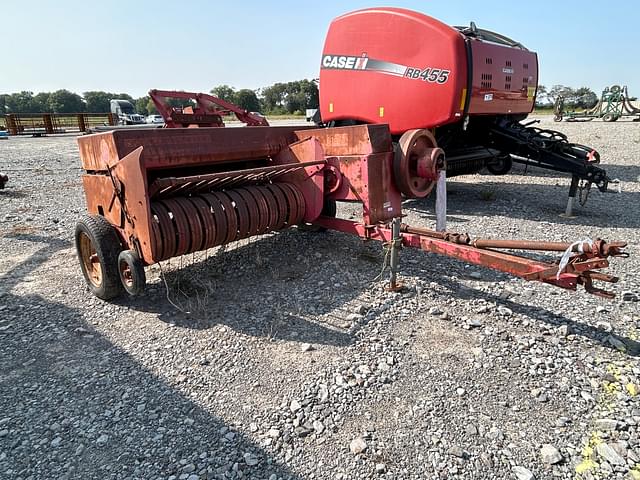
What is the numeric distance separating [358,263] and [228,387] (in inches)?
79.5

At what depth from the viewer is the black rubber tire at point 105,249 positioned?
3359mm

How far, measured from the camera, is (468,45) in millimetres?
5250

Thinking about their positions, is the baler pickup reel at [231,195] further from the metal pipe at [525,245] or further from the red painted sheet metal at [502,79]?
the red painted sheet metal at [502,79]

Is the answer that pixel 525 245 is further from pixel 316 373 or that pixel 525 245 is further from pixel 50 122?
pixel 50 122

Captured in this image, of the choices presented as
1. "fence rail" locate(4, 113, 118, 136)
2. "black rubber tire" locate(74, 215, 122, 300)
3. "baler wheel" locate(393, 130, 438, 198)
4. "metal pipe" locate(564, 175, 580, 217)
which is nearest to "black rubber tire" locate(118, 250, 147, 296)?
"black rubber tire" locate(74, 215, 122, 300)

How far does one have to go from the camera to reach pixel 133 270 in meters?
3.13

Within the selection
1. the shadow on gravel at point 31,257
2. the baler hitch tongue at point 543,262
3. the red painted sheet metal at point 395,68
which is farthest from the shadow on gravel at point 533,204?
the shadow on gravel at point 31,257

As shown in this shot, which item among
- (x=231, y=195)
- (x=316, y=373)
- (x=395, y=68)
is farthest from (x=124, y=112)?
(x=316, y=373)

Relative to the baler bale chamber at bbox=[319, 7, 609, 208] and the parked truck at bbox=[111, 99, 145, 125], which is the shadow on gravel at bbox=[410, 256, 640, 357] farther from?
the parked truck at bbox=[111, 99, 145, 125]

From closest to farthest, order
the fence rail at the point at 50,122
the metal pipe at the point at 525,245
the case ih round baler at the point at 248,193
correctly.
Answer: the metal pipe at the point at 525,245 < the case ih round baler at the point at 248,193 < the fence rail at the point at 50,122

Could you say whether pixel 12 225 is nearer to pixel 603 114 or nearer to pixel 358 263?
pixel 358 263

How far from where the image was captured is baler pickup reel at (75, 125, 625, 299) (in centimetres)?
311

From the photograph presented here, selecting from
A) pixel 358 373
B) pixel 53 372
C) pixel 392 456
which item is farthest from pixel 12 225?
pixel 392 456

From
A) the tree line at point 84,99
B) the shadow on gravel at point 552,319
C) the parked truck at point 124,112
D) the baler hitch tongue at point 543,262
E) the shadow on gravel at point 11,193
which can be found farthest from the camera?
the tree line at point 84,99
